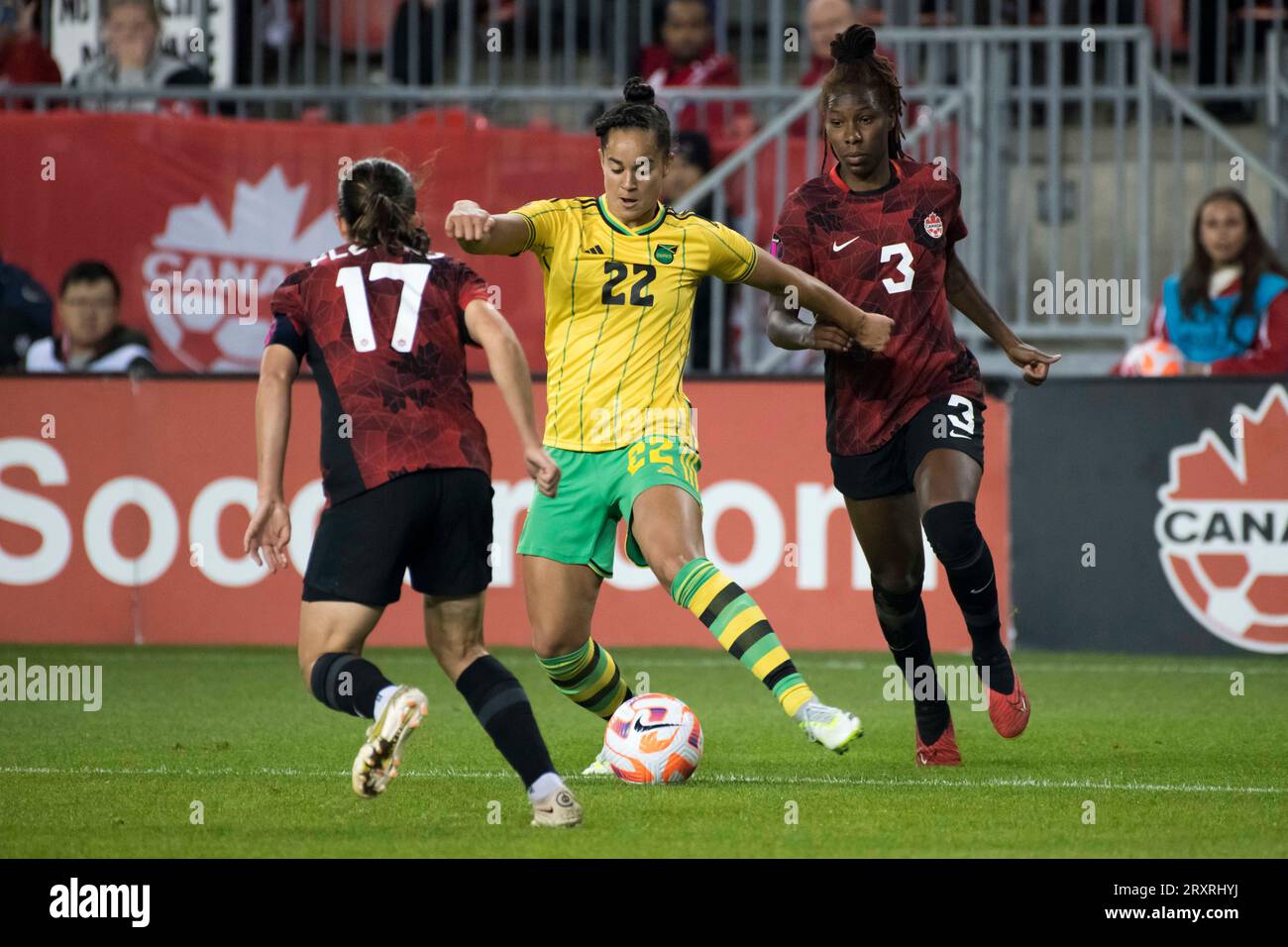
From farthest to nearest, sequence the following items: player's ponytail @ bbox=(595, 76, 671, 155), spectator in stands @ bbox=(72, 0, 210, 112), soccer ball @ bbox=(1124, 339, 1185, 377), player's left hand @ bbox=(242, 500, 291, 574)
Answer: spectator in stands @ bbox=(72, 0, 210, 112) → soccer ball @ bbox=(1124, 339, 1185, 377) → player's ponytail @ bbox=(595, 76, 671, 155) → player's left hand @ bbox=(242, 500, 291, 574)

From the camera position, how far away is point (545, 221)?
21.1 ft

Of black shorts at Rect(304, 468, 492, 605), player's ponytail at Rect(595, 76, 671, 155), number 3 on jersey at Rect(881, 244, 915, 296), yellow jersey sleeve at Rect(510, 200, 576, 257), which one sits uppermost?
player's ponytail at Rect(595, 76, 671, 155)

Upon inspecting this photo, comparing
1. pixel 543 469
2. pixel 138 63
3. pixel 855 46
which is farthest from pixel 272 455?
pixel 138 63

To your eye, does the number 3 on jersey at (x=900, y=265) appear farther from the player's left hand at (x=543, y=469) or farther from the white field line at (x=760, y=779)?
the player's left hand at (x=543, y=469)

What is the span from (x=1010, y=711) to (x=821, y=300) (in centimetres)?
155

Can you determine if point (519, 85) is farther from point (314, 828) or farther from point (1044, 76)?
point (314, 828)

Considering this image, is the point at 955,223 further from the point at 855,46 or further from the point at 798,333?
the point at 798,333

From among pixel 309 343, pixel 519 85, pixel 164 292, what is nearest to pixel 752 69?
pixel 519 85

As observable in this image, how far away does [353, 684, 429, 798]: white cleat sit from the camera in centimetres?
525

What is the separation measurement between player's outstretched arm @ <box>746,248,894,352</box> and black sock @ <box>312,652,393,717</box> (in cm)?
192

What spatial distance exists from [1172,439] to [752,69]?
16.9ft

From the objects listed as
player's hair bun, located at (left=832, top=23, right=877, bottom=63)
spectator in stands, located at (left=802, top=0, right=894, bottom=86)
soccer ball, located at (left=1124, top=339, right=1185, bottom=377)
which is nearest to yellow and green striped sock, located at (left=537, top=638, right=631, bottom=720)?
player's hair bun, located at (left=832, top=23, right=877, bottom=63)

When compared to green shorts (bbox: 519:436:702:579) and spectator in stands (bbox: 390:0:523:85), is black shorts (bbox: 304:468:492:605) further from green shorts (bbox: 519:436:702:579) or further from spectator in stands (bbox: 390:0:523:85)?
spectator in stands (bbox: 390:0:523:85)

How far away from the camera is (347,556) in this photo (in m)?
5.56
